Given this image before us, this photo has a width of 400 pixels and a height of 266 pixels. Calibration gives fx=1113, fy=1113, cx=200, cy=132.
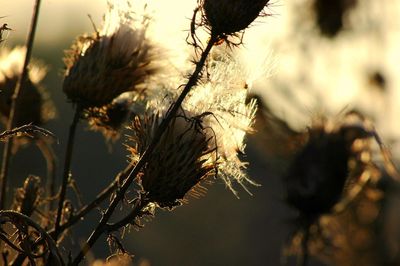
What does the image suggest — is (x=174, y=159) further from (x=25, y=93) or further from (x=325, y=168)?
(x=325, y=168)

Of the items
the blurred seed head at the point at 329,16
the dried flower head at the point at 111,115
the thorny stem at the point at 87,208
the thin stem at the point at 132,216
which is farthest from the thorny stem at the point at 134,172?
the blurred seed head at the point at 329,16

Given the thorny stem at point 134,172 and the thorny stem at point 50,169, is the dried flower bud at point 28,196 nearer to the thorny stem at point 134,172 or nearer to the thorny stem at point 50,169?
the thorny stem at point 50,169

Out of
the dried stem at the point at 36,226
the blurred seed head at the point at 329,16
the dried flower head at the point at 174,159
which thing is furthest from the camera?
the blurred seed head at the point at 329,16

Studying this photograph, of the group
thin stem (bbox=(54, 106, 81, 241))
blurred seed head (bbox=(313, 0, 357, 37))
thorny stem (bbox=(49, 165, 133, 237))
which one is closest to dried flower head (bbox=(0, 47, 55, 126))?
thin stem (bbox=(54, 106, 81, 241))

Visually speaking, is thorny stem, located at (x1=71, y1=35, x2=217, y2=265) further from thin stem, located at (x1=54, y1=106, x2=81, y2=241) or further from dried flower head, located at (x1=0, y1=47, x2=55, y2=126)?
dried flower head, located at (x1=0, y1=47, x2=55, y2=126)

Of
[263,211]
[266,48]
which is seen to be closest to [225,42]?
[266,48]
